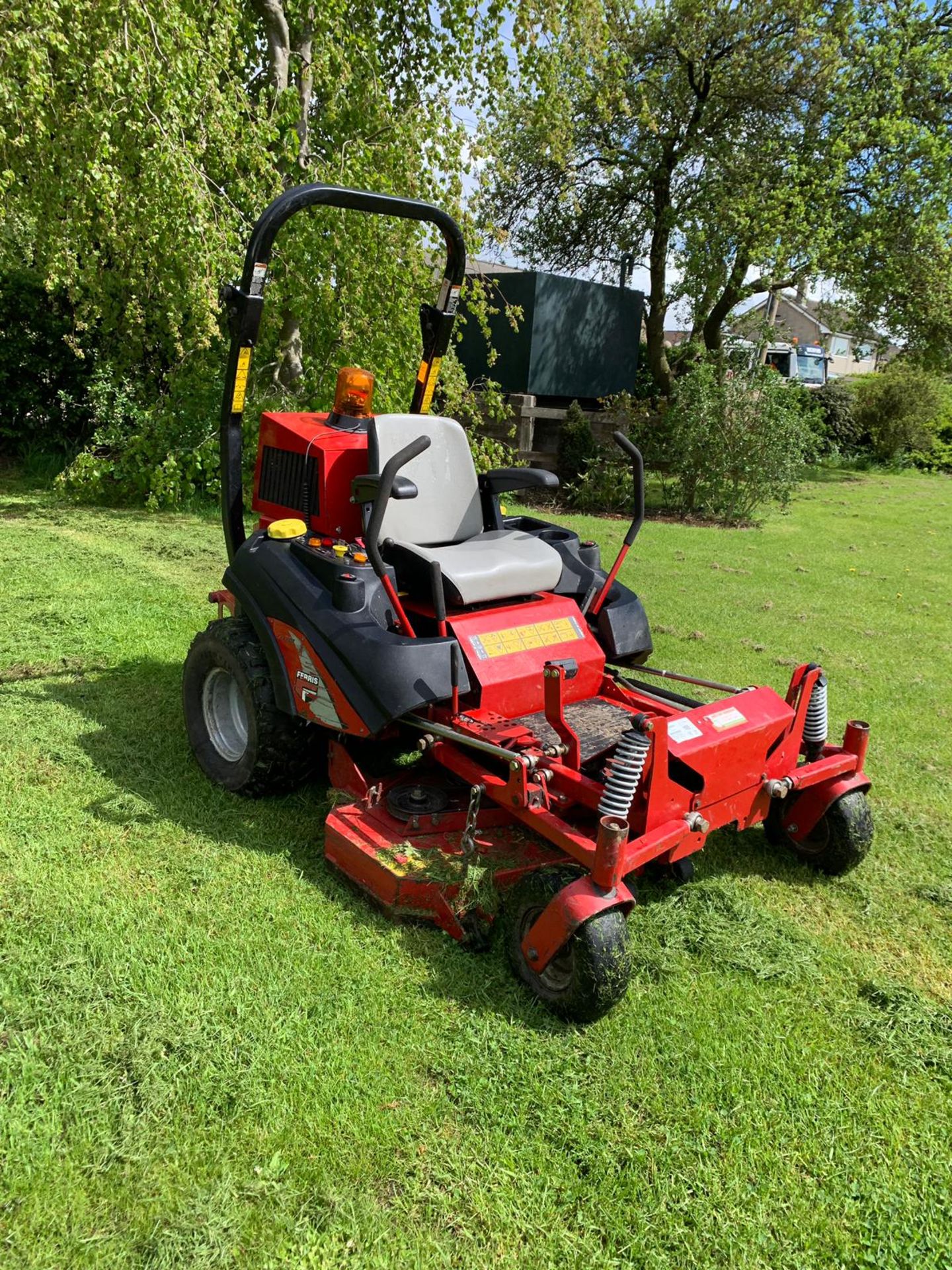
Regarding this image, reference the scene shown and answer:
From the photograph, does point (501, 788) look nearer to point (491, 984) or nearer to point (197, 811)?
point (491, 984)

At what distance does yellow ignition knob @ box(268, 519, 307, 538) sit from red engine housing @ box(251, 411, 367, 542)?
19cm

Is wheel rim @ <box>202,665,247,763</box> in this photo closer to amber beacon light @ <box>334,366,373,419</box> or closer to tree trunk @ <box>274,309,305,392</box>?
amber beacon light @ <box>334,366,373,419</box>

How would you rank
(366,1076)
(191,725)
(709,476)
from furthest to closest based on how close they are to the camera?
(709,476), (191,725), (366,1076)

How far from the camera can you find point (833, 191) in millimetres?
12289

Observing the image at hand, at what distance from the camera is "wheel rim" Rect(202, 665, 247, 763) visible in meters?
3.81

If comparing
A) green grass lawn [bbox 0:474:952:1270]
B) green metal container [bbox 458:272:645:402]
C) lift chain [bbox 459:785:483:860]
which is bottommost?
green grass lawn [bbox 0:474:952:1270]

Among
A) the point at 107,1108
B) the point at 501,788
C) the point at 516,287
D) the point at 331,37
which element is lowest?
the point at 107,1108

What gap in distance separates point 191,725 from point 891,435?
60.4ft

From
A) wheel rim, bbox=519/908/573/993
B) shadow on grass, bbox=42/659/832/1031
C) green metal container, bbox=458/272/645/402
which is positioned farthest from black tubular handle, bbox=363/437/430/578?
green metal container, bbox=458/272/645/402

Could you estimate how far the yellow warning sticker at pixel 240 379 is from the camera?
362 cm

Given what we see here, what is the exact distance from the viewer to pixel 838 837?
3279mm

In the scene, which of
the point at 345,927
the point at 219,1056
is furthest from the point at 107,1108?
the point at 345,927

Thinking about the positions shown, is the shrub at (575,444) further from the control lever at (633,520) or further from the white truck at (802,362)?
the control lever at (633,520)

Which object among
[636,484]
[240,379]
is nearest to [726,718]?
[636,484]
